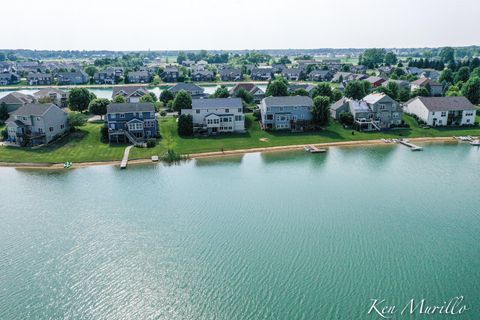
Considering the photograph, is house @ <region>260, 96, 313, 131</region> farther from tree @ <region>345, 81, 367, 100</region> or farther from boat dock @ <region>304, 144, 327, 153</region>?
tree @ <region>345, 81, 367, 100</region>

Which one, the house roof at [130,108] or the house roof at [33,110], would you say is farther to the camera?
the house roof at [130,108]

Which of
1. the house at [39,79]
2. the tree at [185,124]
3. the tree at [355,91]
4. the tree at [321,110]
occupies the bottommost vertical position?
the tree at [185,124]

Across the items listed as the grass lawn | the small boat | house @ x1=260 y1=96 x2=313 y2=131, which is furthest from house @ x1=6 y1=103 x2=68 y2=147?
the small boat

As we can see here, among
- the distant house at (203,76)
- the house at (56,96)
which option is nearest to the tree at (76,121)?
the house at (56,96)

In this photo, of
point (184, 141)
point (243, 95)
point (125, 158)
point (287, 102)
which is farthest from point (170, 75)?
point (125, 158)

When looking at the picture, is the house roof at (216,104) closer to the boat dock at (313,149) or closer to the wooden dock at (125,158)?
the boat dock at (313,149)

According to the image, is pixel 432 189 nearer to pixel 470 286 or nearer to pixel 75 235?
pixel 470 286
